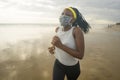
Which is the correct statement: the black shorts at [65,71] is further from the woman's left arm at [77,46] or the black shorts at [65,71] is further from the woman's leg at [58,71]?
the woman's left arm at [77,46]

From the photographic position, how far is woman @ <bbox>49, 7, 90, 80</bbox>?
9.12ft

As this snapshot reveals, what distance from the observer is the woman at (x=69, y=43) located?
278 centimetres

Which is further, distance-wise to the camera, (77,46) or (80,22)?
(80,22)

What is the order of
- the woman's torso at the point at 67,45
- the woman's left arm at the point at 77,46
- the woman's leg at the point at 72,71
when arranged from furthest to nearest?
the woman's leg at the point at 72,71, the woman's torso at the point at 67,45, the woman's left arm at the point at 77,46

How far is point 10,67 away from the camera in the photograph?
749 cm

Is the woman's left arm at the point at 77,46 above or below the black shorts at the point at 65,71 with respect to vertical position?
above

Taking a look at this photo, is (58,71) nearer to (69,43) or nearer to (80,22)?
(69,43)

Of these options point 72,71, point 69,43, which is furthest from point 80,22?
point 72,71

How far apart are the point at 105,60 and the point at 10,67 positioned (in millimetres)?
4818

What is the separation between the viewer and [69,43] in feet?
9.50

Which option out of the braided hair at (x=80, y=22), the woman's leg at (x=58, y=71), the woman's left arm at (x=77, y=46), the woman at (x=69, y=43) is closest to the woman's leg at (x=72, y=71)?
the woman at (x=69, y=43)

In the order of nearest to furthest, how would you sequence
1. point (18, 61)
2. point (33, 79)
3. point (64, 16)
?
point (64, 16)
point (33, 79)
point (18, 61)

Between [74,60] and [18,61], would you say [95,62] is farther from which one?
[74,60]

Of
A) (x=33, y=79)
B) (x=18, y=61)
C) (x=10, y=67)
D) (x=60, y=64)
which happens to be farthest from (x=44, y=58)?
(x=60, y=64)
